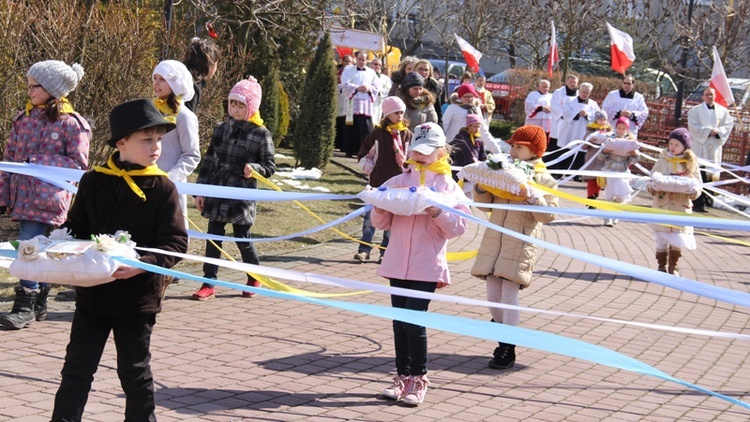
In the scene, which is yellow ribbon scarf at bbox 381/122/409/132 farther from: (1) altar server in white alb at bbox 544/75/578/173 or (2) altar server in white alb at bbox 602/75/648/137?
(1) altar server in white alb at bbox 544/75/578/173

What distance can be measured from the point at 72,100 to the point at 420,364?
20.3 ft

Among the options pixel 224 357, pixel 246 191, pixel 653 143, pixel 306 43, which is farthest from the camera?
pixel 653 143

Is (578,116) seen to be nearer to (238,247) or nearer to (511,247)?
(238,247)

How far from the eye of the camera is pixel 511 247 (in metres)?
7.08

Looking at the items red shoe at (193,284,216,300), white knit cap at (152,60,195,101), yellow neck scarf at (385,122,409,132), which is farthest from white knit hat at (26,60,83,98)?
yellow neck scarf at (385,122,409,132)

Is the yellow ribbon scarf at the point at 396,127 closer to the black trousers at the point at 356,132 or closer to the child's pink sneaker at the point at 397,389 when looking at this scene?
the child's pink sneaker at the point at 397,389

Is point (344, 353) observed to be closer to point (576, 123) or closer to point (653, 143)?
point (576, 123)

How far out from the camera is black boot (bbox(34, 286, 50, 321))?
23.8ft

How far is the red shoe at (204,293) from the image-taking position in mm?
8406

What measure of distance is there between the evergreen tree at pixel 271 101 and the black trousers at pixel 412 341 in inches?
489

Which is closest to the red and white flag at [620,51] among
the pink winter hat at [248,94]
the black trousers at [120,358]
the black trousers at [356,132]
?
the black trousers at [356,132]

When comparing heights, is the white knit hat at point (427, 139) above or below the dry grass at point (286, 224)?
above

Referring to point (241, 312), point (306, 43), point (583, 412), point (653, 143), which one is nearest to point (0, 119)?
point (241, 312)

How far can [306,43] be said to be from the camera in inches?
843
